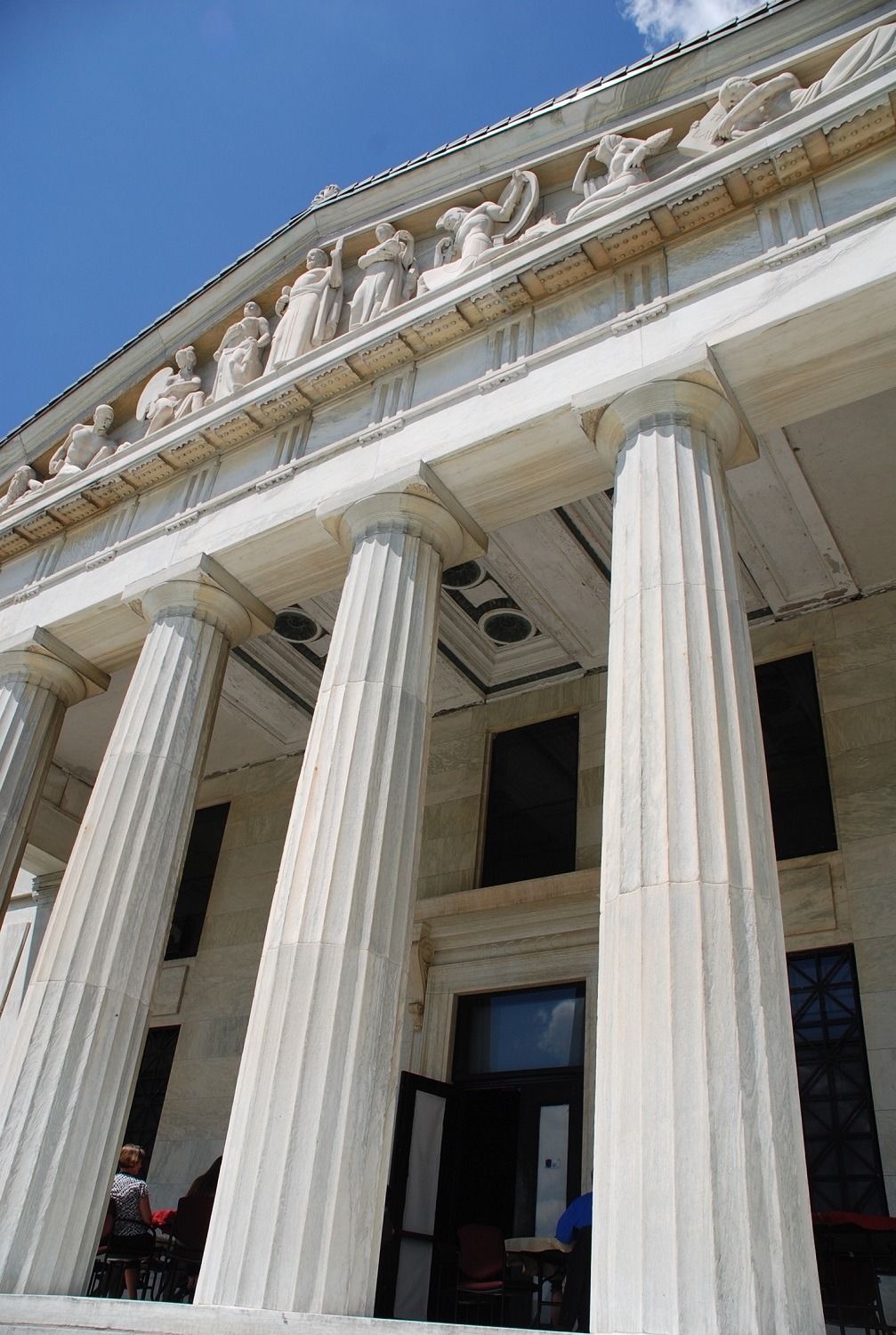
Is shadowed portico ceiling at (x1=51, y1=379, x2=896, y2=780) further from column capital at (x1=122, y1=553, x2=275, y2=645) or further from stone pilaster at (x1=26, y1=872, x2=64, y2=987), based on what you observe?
stone pilaster at (x1=26, y1=872, x2=64, y2=987)

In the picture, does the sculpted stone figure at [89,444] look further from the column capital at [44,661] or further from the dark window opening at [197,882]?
the dark window opening at [197,882]

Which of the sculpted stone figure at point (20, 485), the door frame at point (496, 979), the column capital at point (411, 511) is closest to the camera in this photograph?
the column capital at point (411, 511)

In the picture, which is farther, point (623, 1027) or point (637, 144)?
point (637, 144)

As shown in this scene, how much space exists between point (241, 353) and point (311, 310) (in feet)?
4.00

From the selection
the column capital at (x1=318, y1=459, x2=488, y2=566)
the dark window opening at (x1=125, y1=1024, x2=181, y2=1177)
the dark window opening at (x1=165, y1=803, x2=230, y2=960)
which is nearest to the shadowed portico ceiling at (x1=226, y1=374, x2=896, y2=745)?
the dark window opening at (x1=165, y1=803, x2=230, y2=960)

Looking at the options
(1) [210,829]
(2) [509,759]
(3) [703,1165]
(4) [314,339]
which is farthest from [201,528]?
(3) [703,1165]

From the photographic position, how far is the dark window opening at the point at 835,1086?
1145 centimetres

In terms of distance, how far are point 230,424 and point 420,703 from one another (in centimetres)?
558

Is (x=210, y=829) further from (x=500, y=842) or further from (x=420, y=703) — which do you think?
(x=420, y=703)

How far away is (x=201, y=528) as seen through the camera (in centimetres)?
1382

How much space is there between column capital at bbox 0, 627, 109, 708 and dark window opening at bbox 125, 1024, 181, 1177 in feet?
20.9

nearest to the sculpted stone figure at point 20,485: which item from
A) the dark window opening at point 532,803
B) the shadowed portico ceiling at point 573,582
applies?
the shadowed portico ceiling at point 573,582

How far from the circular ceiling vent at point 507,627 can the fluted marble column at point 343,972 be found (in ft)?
16.0

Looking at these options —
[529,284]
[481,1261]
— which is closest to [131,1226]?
[481,1261]
